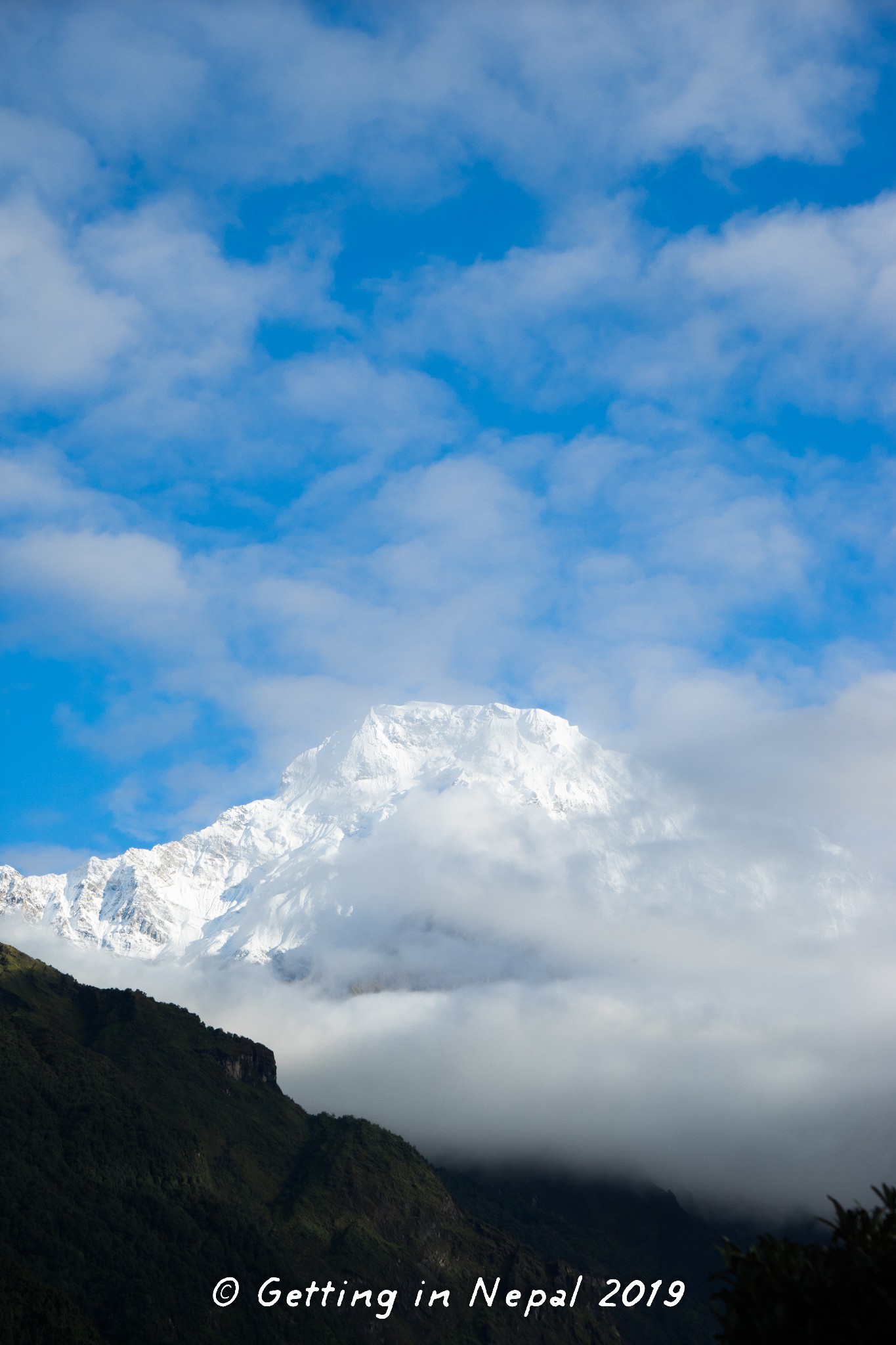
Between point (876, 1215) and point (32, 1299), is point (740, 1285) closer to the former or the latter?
point (876, 1215)

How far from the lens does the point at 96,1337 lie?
189m

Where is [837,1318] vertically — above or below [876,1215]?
below

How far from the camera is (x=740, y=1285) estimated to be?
51312mm

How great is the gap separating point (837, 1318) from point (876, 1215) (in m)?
5.78

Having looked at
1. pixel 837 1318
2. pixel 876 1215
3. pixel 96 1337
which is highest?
pixel 876 1215

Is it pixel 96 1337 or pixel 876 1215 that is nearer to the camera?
pixel 876 1215

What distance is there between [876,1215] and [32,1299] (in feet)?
595

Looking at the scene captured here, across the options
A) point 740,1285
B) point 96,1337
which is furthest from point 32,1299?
point 740,1285

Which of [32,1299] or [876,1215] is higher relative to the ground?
[876,1215]

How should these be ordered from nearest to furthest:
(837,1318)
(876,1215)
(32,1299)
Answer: (837,1318), (876,1215), (32,1299)

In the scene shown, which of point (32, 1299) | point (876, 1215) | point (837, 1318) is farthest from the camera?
point (32, 1299)

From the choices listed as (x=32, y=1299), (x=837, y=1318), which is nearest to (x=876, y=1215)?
(x=837, y=1318)

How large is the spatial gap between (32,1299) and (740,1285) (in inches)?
6946

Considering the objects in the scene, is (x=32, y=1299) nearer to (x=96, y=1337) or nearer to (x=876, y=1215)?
(x=96, y=1337)
